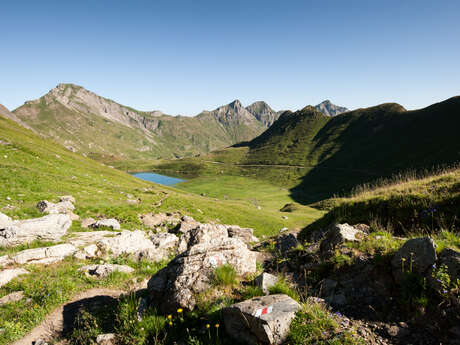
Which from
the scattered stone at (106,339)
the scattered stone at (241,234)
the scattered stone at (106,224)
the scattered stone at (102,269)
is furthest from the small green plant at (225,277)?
the scattered stone at (241,234)

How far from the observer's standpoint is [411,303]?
16.6ft

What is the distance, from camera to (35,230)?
1407 centimetres

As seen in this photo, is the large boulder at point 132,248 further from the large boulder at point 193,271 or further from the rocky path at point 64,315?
the large boulder at point 193,271

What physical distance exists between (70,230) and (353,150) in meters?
218

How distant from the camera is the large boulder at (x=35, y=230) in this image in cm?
1281

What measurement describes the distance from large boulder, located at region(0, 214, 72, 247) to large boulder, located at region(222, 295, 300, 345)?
14446 millimetres

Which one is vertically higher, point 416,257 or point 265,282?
point 416,257

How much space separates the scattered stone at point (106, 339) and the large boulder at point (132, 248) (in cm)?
667

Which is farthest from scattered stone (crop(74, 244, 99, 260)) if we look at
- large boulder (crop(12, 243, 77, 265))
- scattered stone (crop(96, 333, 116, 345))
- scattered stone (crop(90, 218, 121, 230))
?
scattered stone (crop(96, 333, 116, 345))

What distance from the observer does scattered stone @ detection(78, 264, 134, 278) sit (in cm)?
1048

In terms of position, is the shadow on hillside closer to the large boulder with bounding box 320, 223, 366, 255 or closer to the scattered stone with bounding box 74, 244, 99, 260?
the large boulder with bounding box 320, 223, 366, 255

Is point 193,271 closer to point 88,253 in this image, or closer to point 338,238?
point 338,238

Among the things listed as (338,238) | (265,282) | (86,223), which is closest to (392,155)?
A: (338,238)

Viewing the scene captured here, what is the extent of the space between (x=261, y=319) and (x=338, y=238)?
191 inches
